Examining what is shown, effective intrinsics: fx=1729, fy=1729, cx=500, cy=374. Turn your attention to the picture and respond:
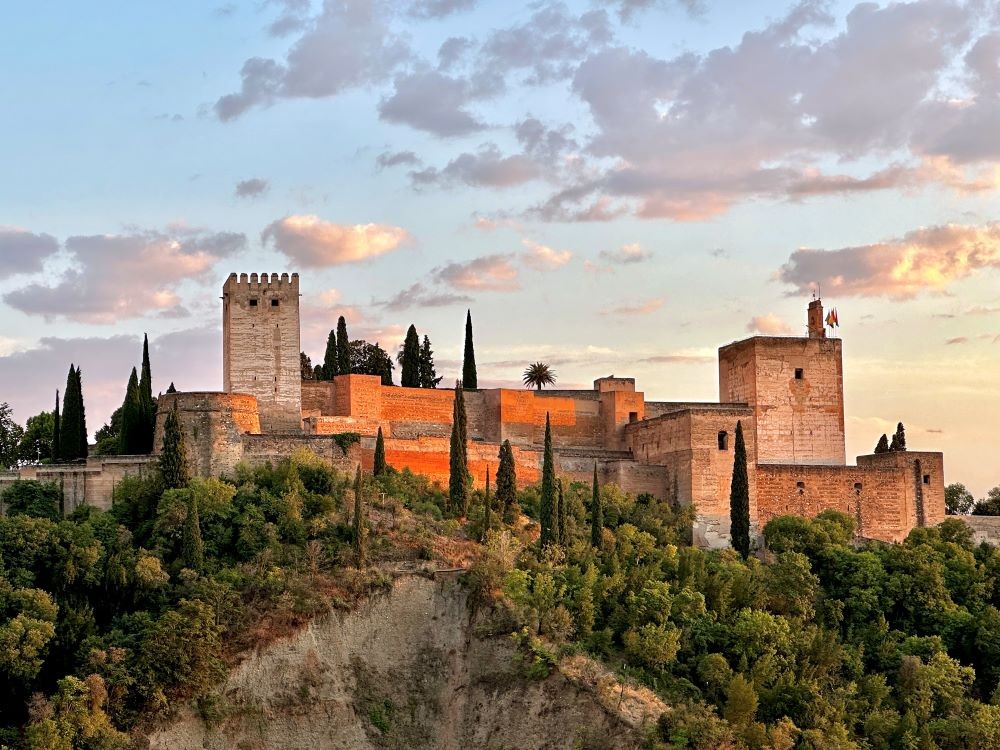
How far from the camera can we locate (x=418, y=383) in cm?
5441

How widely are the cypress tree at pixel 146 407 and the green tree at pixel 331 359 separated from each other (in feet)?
22.4

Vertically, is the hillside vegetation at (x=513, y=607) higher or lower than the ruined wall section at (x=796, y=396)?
lower

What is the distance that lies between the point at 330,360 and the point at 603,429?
29.2 feet

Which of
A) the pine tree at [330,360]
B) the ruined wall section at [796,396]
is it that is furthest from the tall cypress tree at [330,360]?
the ruined wall section at [796,396]

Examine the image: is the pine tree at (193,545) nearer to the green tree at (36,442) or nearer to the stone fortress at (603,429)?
the stone fortress at (603,429)

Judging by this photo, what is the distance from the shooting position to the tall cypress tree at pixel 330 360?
2130 inches

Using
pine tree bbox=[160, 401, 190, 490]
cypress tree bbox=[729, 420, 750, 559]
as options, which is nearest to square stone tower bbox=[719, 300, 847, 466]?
cypress tree bbox=[729, 420, 750, 559]

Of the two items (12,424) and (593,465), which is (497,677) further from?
(12,424)

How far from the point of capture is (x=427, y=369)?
55219 millimetres

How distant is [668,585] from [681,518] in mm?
6960

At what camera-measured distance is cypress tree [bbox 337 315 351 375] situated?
53844 mm

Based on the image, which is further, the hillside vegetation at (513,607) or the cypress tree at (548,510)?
the cypress tree at (548,510)

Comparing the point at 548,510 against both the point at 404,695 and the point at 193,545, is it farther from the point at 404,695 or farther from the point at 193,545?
the point at 193,545

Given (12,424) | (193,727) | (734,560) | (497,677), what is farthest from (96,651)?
(12,424)
